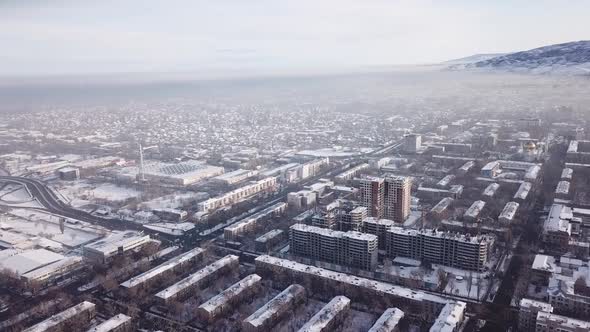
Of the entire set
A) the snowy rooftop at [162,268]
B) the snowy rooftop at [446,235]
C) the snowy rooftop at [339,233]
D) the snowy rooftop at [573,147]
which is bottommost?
the snowy rooftop at [162,268]

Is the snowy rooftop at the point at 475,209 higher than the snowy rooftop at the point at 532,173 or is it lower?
lower

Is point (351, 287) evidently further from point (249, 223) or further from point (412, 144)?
point (412, 144)

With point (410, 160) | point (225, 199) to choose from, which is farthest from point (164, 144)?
point (410, 160)

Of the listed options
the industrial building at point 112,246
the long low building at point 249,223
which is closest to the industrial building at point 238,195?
the long low building at point 249,223

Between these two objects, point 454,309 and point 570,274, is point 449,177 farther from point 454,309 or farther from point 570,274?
point 454,309

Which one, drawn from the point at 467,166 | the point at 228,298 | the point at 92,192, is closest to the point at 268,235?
the point at 228,298

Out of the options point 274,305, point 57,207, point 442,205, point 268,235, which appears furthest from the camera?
point 57,207

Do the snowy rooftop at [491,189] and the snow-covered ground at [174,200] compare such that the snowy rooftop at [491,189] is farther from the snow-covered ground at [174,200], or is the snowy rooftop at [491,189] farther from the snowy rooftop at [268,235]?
the snow-covered ground at [174,200]

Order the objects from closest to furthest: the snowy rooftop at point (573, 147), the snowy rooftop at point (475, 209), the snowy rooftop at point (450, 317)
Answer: the snowy rooftop at point (450, 317) → the snowy rooftop at point (475, 209) → the snowy rooftop at point (573, 147)
